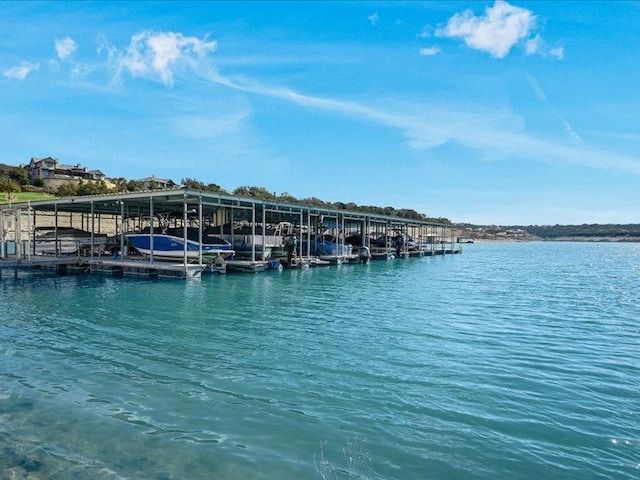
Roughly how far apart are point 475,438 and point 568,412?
2.12 metres

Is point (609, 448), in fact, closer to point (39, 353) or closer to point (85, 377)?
point (85, 377)

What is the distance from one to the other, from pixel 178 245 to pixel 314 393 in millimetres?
22187

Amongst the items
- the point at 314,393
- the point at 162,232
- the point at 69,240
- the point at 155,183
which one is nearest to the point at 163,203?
the point at 162,232

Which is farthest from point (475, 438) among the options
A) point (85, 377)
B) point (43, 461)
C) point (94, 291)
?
point (94, 291)

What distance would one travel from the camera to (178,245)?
28250 mm

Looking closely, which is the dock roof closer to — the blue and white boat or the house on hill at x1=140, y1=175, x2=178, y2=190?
the blue and white boat

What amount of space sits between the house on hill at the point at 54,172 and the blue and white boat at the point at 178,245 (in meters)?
55.2

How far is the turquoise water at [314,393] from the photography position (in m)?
5.64

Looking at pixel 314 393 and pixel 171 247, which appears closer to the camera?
pixel 314 393

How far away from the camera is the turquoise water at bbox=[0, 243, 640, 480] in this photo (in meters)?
5.64

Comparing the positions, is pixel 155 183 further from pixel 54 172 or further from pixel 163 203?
pixel 163 203

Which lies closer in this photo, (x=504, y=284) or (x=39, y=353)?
(x=39, y=353)

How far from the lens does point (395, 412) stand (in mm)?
7152

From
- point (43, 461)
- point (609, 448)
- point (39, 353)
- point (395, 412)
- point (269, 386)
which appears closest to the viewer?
point (43, 461)
